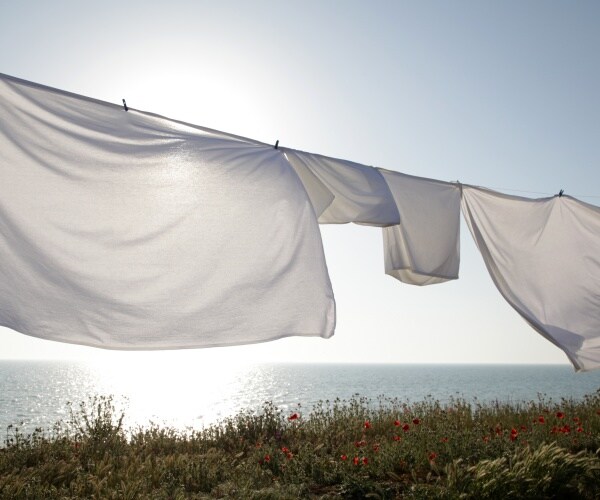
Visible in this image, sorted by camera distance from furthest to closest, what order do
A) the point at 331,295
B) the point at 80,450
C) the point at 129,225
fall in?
1. the point at 80,450
2. the point at 331,295
3. the point at 129,225

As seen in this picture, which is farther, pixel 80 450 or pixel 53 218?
pixel 80 450

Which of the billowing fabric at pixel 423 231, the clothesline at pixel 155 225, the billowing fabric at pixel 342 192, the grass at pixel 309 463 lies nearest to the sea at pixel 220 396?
the grass at pixel 309 463


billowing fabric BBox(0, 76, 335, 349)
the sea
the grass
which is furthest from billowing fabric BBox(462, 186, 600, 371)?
the sea

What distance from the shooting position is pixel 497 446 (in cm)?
536

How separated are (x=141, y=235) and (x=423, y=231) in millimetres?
2429

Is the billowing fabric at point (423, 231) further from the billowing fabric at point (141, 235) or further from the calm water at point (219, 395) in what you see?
the calm water at point (219, 395)

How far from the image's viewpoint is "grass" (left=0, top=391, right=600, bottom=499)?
4.29 meters

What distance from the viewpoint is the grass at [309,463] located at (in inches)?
169

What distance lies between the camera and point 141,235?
345 cm

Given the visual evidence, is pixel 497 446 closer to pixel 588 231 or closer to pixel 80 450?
pixel 588 231

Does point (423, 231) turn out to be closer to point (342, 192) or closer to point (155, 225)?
point (342, 192)

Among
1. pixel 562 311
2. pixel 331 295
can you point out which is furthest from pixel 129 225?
pixel 562 311

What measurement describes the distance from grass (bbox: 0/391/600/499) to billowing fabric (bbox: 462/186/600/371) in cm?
96

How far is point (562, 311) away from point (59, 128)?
4.17 metres
